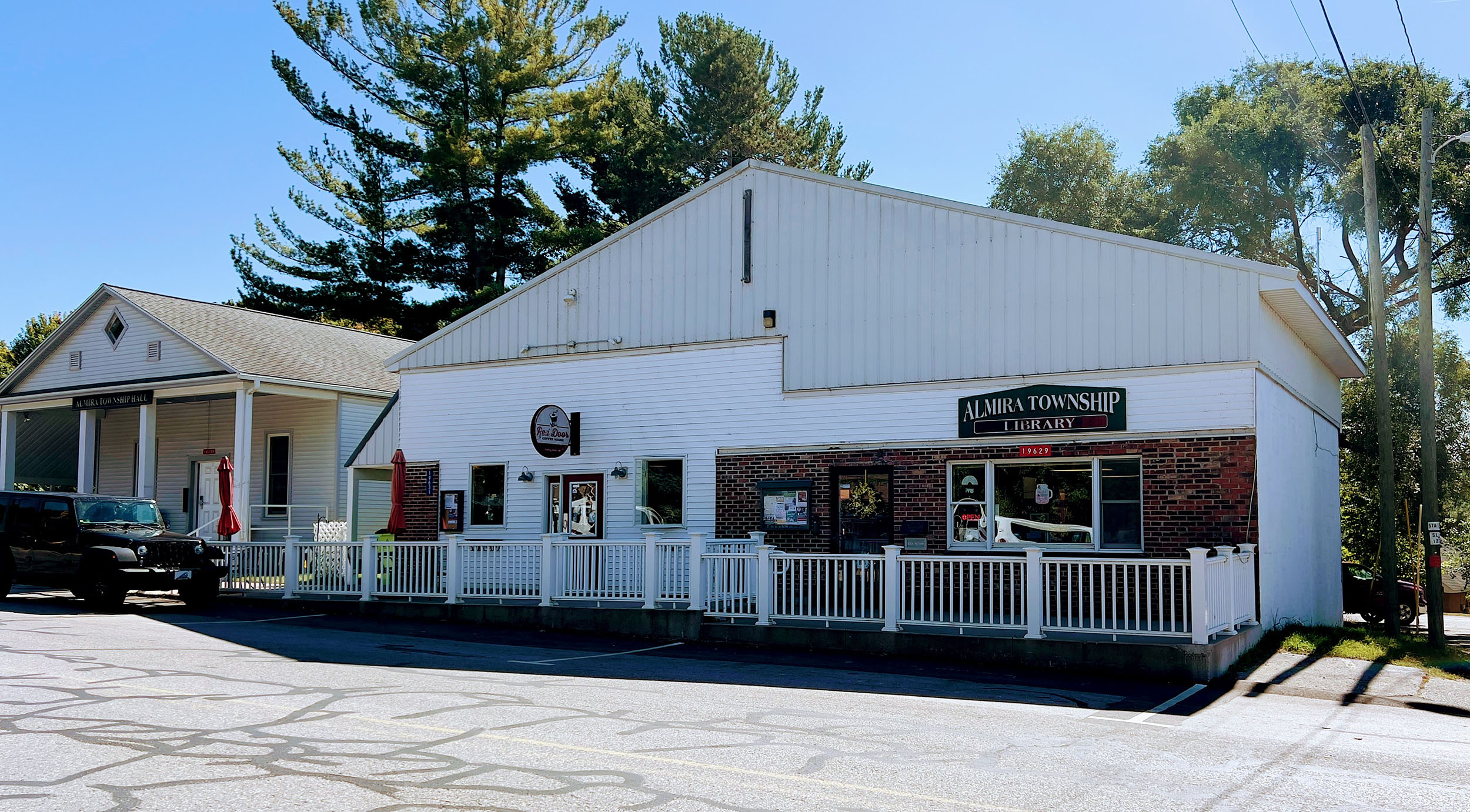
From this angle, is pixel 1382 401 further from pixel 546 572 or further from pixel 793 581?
pixel 546 572

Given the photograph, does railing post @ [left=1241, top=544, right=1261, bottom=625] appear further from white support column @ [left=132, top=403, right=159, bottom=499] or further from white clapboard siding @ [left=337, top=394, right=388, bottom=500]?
white support column @ [left=132, top=403, right=159, bottom=499]

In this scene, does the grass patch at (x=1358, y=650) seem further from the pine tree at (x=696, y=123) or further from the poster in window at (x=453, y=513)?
the pine tree at (x=696, y=123)

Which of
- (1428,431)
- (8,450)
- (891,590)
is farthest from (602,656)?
(8,450)

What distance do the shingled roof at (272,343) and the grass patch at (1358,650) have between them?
19.8 meters

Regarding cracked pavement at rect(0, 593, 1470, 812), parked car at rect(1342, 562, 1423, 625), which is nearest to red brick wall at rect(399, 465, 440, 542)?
cracked pavement at rect(0, 593, 1470, 812)

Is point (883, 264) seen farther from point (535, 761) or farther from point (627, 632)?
point (535, 761)

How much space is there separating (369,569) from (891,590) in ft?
30.3

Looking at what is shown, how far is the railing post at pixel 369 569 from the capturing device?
1894cm

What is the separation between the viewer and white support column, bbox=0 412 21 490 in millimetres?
29141

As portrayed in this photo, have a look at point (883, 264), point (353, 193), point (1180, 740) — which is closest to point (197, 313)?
point (353, 193)

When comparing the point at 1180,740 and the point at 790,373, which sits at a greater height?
the point at 790,373

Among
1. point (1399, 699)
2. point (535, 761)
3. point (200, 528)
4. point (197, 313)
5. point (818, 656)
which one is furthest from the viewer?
point (197, 313)

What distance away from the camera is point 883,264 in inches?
715

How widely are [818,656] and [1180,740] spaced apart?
5.66 meters
